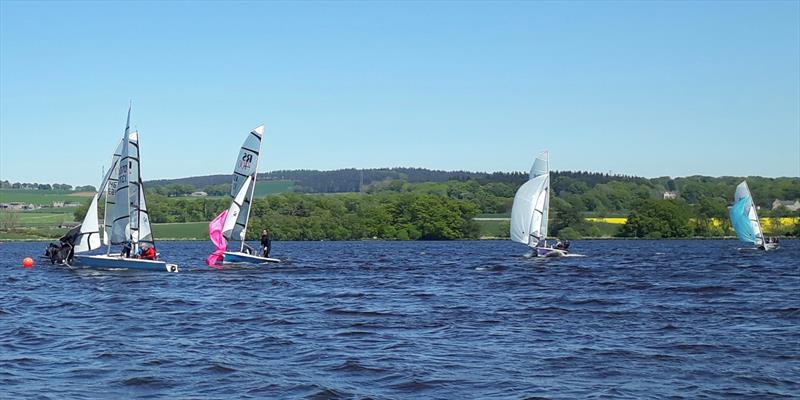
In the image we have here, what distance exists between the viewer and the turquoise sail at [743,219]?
3629 inches

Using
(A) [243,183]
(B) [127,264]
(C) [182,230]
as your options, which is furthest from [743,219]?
(C) [182,230]

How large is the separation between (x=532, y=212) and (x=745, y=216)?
96.2 ft

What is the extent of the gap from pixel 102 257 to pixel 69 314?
60.0 ft

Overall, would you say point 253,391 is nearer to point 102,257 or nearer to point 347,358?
point 347,358

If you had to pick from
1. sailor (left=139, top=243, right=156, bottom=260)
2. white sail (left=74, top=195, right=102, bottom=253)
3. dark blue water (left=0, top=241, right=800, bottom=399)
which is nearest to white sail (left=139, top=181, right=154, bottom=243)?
sailor (left=139, top=243, right=156, bottom=260)

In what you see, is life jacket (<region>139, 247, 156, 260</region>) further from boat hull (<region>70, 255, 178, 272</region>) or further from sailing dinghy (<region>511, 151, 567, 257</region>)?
sailing dinghy (<region>511, 151, 567, 257</region>)

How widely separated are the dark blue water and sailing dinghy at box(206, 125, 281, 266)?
33.9 ft

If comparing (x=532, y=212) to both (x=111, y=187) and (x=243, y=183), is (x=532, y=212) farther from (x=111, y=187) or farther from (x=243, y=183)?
(x=111, y=187)

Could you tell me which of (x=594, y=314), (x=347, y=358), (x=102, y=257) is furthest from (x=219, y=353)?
(x=102, y=257)

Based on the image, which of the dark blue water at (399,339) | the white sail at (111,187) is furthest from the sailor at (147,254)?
the white sail at (111,187)

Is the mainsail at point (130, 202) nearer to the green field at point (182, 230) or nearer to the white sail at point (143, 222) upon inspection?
the white sail at point (143, 222)

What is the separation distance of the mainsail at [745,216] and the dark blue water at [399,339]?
1854 inches

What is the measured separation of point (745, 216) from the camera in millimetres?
92688

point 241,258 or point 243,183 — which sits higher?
point 243,183
